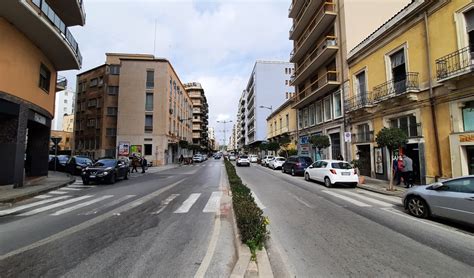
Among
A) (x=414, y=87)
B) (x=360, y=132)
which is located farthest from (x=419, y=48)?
(x=360, y=132)

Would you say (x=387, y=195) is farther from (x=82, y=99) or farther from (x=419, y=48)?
(x=82, y=99)

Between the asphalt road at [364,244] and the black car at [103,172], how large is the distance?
11732 mm

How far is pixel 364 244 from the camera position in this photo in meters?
5.10

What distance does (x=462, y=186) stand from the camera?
645 centimetres

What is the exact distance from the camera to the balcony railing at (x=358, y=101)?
58.8 feet

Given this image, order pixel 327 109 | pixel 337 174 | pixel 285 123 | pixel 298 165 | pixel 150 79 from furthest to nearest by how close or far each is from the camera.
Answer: pixel 285 123 < pixel 150 79 < pixel 327 109 < pixel 298 165 < pixel 337 174

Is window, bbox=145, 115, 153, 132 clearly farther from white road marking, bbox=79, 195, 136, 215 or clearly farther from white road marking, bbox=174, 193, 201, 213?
white road marking, bbox=174, 193, 201, 213

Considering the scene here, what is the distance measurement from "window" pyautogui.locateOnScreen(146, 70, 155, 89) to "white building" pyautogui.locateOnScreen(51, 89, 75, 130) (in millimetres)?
68690

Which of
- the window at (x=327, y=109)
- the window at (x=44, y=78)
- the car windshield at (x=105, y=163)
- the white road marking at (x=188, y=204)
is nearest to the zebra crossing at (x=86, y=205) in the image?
the white road marking at (x=188, y=204)

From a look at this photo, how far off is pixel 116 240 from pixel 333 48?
22608 mm

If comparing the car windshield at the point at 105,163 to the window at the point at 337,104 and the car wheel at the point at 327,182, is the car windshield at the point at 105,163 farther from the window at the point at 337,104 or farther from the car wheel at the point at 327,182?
the window at the point at 337,104

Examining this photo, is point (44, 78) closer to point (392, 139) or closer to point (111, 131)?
point (392, 139)

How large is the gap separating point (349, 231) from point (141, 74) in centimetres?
4040

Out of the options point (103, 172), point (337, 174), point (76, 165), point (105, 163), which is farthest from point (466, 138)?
point (76, 165)
